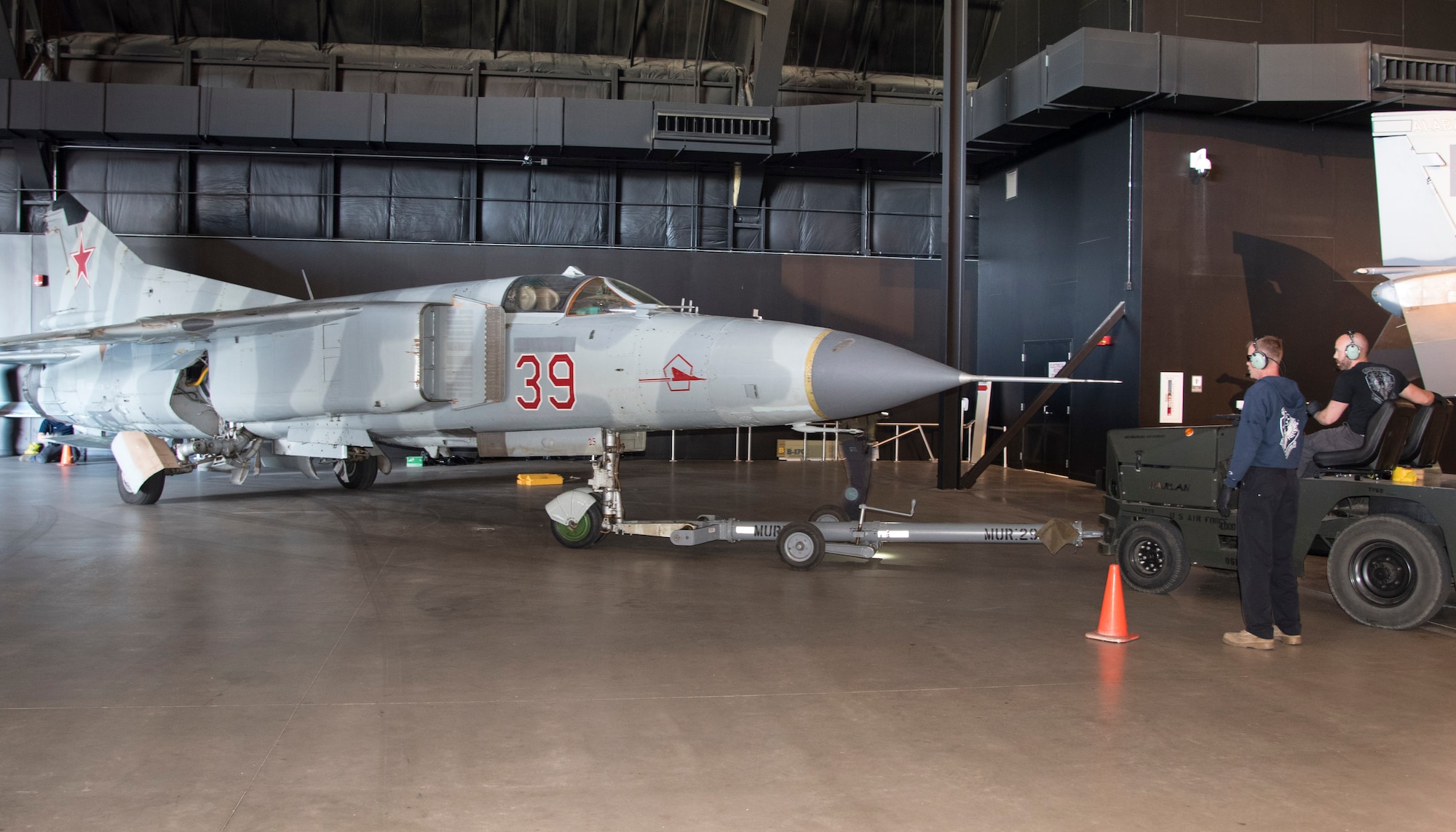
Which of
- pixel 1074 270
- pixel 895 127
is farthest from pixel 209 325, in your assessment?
pixel 1074 270

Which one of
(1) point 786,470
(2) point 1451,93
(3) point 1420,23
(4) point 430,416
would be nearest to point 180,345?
(4) point 430,416

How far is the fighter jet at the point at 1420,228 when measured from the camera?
7.53 m

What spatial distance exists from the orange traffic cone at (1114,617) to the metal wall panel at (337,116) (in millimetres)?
15418

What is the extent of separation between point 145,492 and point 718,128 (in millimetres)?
10860

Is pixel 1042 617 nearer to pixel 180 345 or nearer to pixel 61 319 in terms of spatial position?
pixel 180 345

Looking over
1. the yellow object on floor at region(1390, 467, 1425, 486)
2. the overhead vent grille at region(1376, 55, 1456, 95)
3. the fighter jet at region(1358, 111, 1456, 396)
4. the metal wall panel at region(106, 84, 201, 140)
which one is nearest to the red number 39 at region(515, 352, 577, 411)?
the yellow object on floor at region(1390, 467, 1425, 486)

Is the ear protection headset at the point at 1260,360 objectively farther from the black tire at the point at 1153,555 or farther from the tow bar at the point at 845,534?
the tow bar at the point at 845,534

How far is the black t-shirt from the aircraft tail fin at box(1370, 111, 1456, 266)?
2.41 metres

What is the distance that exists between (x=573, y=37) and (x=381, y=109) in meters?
4.50

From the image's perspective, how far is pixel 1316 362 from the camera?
14.2 meters

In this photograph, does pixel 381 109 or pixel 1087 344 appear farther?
pixel 381 109

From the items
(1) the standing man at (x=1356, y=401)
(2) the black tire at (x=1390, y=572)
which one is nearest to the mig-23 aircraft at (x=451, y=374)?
(1) the standing man at (x=1356, y=401)

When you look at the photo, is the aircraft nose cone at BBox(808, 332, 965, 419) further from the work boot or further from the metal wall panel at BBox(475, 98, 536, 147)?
the metal wall panel at BBox(475, 98, 536, 147)

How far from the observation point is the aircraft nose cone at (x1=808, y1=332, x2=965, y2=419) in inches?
274
